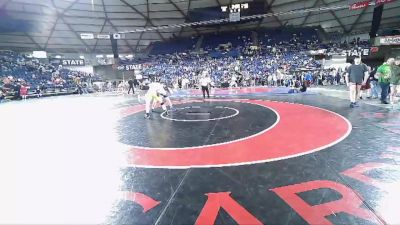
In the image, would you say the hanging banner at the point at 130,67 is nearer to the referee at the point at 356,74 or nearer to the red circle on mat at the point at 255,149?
the referee at the point at 356,74

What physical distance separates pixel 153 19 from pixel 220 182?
36356 mm

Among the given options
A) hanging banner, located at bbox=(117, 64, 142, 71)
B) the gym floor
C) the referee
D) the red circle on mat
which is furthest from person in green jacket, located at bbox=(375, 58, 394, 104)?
hanging banner, located at bbox=(117, 64, 142, 71)

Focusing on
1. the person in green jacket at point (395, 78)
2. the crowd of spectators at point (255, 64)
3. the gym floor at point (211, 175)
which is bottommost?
the gym floor at point (211, 175)

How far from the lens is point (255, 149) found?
16.9 feet

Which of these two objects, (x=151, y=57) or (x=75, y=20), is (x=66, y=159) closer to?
(x=75, y=20)

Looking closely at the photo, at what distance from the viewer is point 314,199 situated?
3043mm

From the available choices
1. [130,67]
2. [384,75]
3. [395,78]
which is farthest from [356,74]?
[130,67]

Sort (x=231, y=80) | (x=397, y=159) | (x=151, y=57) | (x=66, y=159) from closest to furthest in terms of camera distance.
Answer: (x=397, y=159), (x=66, y=159), (x=231, y=80), (x=151, y=57)

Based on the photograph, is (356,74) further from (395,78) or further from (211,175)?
(211,175)

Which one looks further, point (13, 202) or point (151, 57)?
point (151, 57)

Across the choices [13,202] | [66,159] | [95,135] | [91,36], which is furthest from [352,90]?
[91,36]

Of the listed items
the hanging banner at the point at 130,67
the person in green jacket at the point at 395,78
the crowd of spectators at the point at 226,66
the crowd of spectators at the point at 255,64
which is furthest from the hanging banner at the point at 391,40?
the hanging banner at the point at 130,67

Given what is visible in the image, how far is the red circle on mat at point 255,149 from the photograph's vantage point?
15.0 ft

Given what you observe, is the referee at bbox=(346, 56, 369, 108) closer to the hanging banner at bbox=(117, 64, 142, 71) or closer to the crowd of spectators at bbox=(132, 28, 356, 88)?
the crowd of spectators at bbox=(132, 28, 356, 88)
